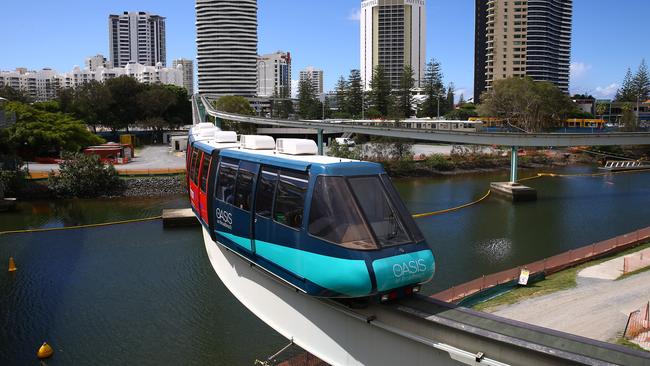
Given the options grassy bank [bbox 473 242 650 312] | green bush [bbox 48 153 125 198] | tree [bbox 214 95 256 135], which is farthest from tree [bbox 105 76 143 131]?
grassy bank [bbox 473 242 650 312]

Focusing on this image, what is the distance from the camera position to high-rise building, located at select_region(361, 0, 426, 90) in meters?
184

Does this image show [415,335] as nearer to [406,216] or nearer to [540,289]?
[406,216]

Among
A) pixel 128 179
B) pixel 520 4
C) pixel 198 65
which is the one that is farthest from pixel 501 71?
pixel 128 179

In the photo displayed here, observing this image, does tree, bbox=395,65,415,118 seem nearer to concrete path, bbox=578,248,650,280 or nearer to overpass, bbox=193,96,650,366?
concrete path, bbox=578,248,650,280

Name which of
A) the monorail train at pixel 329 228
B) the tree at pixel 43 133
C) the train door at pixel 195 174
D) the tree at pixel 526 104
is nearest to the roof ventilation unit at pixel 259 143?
the monorail train at pixel 329 228

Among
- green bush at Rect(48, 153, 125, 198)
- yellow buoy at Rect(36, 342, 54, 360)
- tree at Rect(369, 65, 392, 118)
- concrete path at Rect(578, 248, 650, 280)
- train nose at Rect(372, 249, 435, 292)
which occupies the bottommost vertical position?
yellow buoy at Rect(36, 342, 54, 360)

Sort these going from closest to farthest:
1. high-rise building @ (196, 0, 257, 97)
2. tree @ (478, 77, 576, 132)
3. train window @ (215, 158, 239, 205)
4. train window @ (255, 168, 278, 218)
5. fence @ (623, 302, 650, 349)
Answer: train window @ (255, 168, 278, 218) → train window @ (215, 158, 239, 205) → fence @ (623, 302, 650, 349) → tree @ (478, 77, 576, 132) → high-rise building @ (196, 0, 257, 97)

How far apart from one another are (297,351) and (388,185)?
309 inches

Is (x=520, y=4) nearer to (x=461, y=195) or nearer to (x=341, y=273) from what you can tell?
(x=461, y=195)

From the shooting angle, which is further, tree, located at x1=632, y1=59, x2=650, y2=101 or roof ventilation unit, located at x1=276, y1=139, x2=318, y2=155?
tree, located at x1=632, y1=59, x2=650, y2=101

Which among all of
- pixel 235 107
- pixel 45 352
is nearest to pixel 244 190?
pixel 45 352

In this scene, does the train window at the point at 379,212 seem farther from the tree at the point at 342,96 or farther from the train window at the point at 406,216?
the tree at the point at 342,96

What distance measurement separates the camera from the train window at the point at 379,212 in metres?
7.54

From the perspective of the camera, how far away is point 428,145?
85.7m
